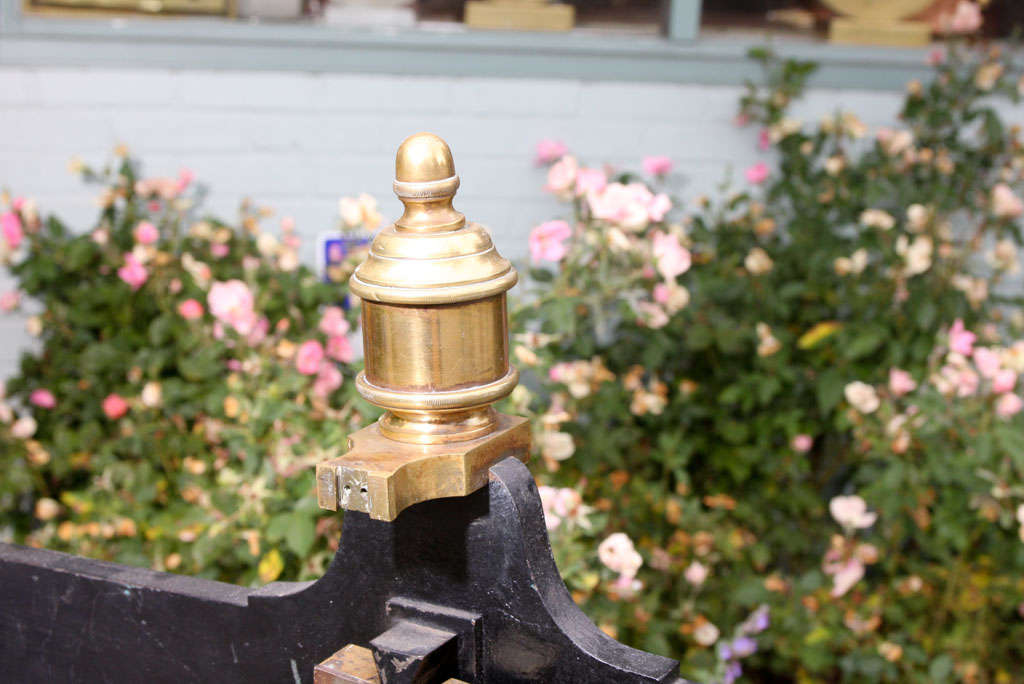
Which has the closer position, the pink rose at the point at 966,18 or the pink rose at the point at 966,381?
the pink rose at the point at 966,381

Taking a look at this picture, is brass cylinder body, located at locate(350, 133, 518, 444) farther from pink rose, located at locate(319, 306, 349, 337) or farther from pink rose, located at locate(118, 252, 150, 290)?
pink rose, located at locate(118, 252, 150, 290)

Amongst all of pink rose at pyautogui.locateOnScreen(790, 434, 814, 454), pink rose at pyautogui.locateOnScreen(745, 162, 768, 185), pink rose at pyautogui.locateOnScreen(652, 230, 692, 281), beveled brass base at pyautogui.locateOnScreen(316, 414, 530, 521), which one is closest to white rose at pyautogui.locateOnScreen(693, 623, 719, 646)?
pink rose at pyautogui.locateOnScreen(790, 434, 814, 454)

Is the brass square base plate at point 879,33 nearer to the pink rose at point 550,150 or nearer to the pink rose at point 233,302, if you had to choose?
the pink rose at point 550,150

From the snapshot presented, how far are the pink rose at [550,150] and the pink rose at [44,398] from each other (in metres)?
1.46

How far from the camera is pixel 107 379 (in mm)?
2605

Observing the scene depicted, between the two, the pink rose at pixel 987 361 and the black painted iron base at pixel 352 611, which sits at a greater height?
the black painted iron base at pixel 352 611

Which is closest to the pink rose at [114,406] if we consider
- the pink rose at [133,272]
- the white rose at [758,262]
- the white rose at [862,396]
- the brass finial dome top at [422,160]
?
the pink rose at [133,272]

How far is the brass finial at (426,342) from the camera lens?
0.74 m

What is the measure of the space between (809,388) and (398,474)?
6.90ft

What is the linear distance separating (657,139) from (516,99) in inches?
16.5

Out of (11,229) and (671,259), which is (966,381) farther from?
(11,229)

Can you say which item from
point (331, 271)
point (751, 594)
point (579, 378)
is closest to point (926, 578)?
point (751, 594)

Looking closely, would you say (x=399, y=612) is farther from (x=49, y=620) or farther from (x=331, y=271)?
(x=331, y=271)

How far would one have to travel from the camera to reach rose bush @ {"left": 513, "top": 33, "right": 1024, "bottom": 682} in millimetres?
2072
